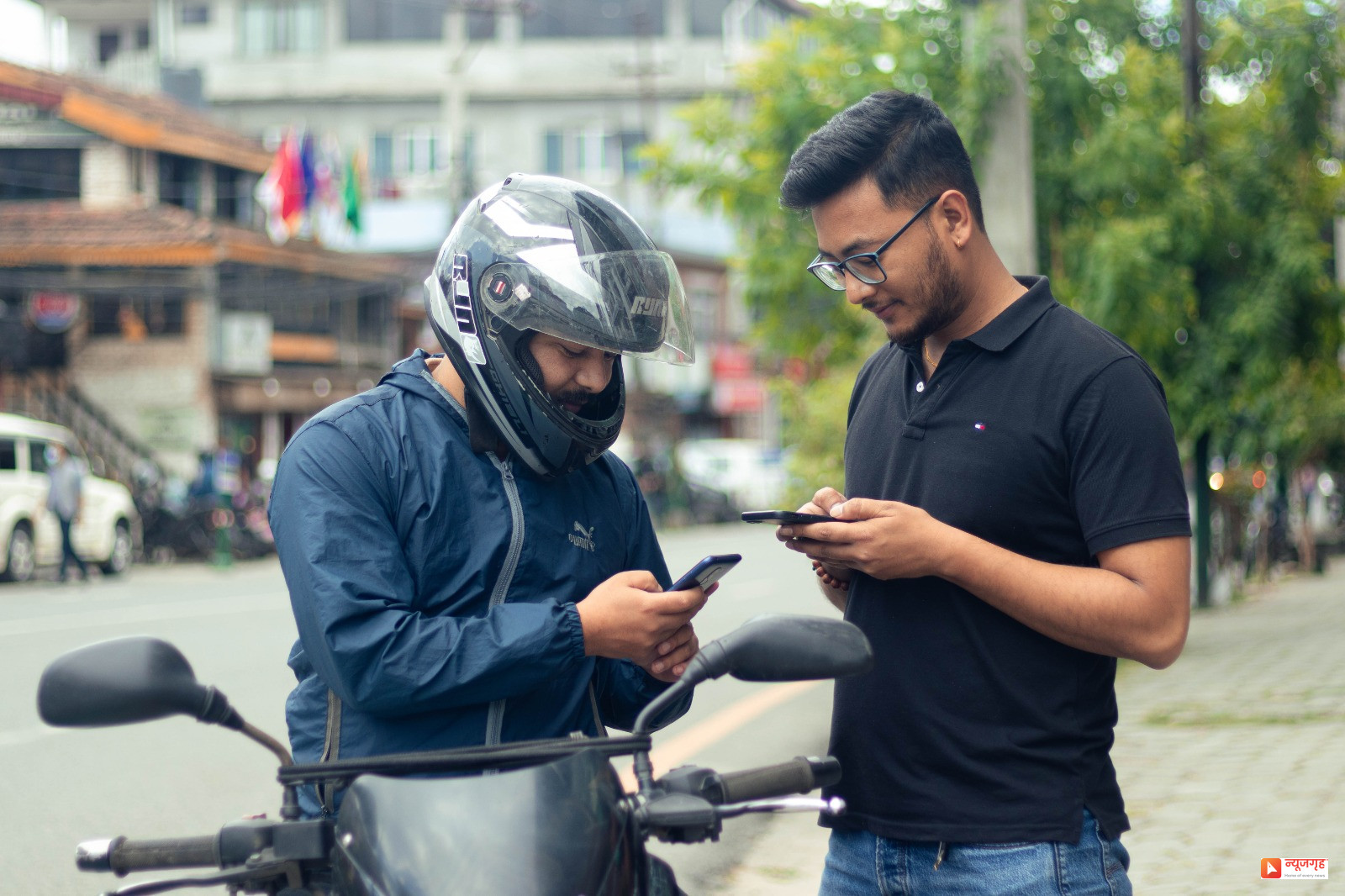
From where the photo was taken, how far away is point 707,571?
2.04 meters

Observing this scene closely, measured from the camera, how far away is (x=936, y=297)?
91.9 inches

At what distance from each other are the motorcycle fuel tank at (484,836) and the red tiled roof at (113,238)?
2685 centimetres

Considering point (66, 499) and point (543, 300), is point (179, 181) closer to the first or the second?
point (66, 499)

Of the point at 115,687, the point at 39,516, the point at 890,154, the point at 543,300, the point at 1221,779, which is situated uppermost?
the point at 890,154

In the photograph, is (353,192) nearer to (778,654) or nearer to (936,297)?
(936,297)

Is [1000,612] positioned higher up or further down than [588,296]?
further down

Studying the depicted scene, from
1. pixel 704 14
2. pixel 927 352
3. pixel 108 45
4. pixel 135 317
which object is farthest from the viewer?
pixel 704 14

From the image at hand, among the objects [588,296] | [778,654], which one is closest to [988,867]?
[778,654]

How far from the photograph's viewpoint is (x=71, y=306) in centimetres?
2684

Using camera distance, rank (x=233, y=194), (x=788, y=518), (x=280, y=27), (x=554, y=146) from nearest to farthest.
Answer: (x=788, y=518), (x=233, y=194), (x=280, y=27), (x=554, y=146)

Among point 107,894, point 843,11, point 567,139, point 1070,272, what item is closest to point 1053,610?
point 107,894

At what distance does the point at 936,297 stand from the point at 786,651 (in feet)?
2.44

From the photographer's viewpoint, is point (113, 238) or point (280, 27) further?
point (280, 27)

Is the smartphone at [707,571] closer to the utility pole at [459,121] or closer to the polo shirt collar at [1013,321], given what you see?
the polo shirt collar at [1013,321]
